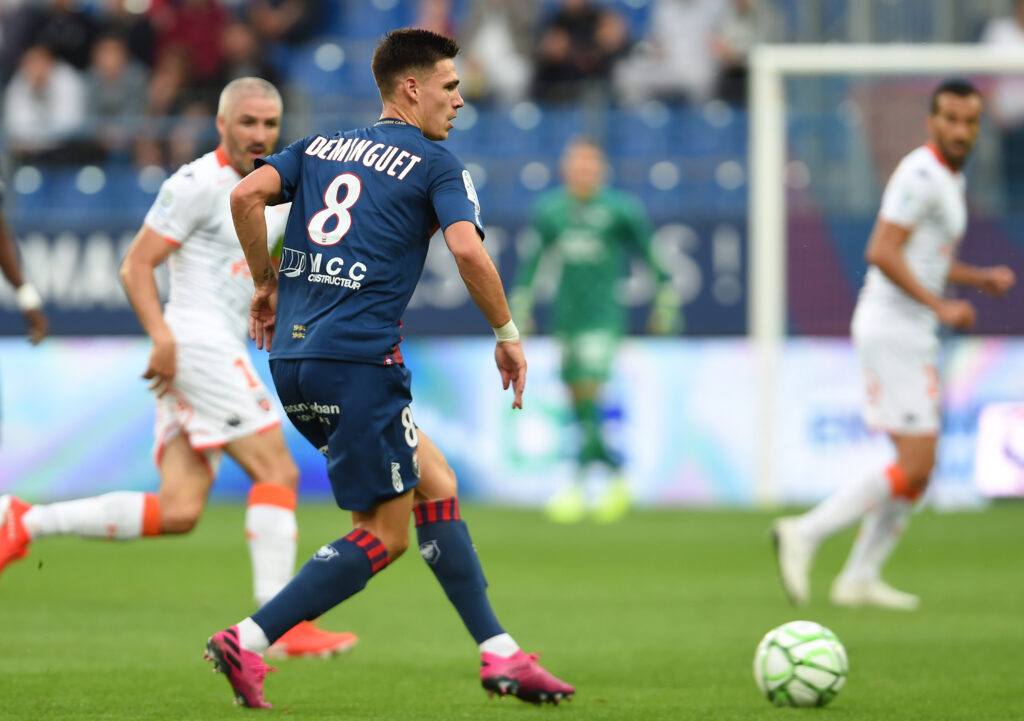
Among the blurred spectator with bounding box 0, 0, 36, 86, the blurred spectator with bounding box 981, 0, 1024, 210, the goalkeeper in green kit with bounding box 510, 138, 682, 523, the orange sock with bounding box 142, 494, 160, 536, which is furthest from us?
the blurred spectator with bounding box 0, 0, 36, 86

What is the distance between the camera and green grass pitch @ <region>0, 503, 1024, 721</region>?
16.8ft

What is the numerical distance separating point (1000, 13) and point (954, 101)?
695 cm

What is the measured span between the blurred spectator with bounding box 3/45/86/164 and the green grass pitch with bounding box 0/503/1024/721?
4601mm

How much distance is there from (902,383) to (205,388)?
3.41 metres

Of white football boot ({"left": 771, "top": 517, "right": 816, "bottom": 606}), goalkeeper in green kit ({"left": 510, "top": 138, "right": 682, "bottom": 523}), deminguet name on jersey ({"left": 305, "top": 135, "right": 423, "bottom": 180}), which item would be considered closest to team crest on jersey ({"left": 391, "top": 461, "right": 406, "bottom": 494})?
deminguet name on jersey ({"left": 305, "top": 135, "right": 423, "bottom": 180})

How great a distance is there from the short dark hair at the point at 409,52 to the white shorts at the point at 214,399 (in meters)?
1.94

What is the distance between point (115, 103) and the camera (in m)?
14.9

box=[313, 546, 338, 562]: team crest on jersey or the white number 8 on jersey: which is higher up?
the white number 8 on jersey

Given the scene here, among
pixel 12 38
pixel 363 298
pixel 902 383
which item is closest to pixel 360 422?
pixel 363 298

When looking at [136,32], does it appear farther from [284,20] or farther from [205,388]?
[205,388]

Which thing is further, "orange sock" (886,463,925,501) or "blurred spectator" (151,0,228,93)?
"blurred spectator" (151,0,228,93)

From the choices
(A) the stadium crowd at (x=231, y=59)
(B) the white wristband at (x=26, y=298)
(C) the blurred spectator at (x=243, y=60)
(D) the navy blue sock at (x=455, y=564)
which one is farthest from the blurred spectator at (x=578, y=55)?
(D) the navy blue sock at (x=455, y=564)

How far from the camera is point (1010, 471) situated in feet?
28.5

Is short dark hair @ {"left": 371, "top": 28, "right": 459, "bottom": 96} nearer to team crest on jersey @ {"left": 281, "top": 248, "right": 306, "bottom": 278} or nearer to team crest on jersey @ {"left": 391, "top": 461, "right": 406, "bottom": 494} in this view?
team crest on jersey @ {"left": 281, "top": 248, "right": 306, "bottom": 278}
